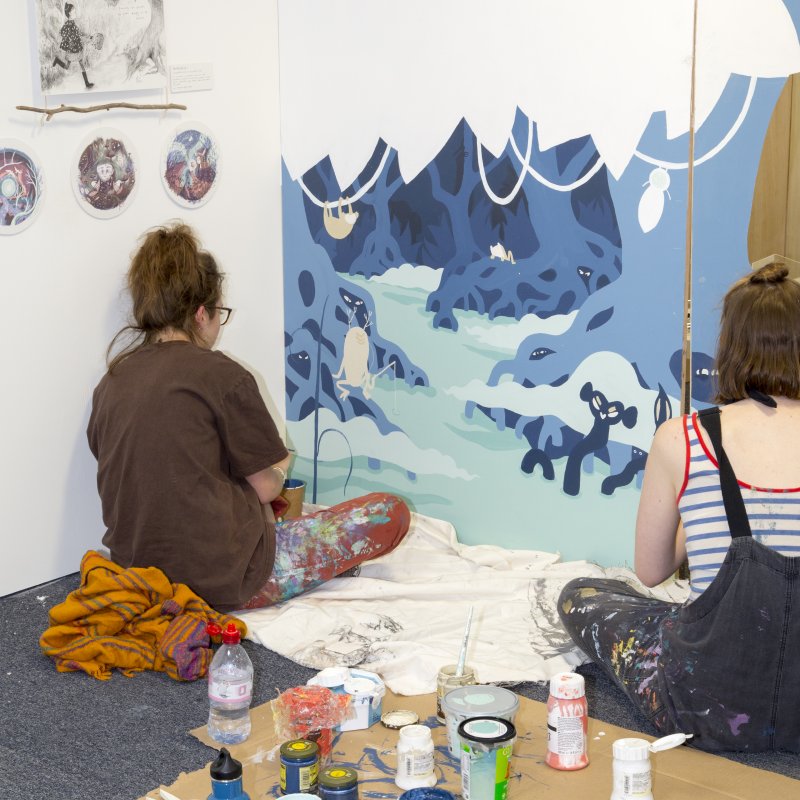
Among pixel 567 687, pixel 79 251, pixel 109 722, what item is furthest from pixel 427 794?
pixel 79 251

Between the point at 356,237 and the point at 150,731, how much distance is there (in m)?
1.74

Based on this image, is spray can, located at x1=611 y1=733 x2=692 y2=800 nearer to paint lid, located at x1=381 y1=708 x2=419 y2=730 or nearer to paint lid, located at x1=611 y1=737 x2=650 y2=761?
paint lid, located at x1=611 y1=737 x2=650 y2=761

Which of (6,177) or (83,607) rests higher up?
(6,177)

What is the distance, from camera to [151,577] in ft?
8.18

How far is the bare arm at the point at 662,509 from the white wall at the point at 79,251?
1.72 metres

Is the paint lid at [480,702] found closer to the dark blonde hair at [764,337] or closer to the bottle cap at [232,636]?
the bottle cap at [232,636]

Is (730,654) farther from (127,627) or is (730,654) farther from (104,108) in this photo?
(104,108)

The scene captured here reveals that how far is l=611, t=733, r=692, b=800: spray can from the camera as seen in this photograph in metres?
1.64

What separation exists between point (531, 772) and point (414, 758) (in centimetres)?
23

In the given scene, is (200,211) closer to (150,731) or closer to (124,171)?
(124,171)

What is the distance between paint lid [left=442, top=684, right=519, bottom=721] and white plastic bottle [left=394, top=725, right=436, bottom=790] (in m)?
0.07

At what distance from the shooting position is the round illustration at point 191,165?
3.15m

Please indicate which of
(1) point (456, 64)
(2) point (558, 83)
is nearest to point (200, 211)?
(1) point (456, 64)

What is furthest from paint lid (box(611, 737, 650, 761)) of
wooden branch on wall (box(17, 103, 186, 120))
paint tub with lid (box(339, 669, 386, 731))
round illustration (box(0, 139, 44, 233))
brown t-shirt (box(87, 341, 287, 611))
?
wooden branch on wall (box(17, 103, 186, 120))
